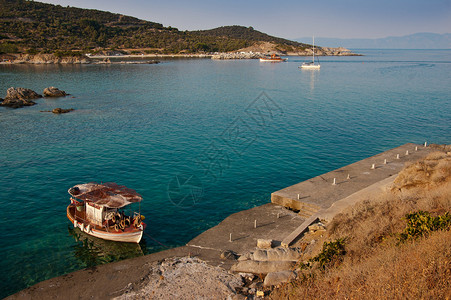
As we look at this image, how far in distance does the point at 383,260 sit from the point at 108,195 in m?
16.7

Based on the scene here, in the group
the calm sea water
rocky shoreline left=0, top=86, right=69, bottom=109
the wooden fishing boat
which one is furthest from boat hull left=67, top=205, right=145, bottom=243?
rocky shoreline left=0, top=86, right=69, bottom=109

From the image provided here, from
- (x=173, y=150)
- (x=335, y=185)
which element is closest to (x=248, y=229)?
(x=335, y=185)

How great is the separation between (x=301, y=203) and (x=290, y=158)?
1270 centimetres

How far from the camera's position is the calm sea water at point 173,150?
21188 millimetres

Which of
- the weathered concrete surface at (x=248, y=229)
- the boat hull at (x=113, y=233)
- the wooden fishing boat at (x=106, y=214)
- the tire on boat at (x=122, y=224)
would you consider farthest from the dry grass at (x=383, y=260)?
the tire on boat at (x=122, y=224)

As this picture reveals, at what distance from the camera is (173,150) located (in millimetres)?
36688

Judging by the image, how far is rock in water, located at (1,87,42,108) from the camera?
2447 inches

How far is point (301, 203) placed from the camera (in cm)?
2270

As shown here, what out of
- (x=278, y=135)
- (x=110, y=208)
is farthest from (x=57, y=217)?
(x=278, y=135)

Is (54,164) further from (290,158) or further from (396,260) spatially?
(396,260)

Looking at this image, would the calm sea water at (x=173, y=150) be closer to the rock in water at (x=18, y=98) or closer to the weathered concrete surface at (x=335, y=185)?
the weathered concrete surface at (x=335, y=185)

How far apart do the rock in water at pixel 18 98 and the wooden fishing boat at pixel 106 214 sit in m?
50.8

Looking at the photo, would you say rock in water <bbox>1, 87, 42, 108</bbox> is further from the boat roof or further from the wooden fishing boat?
the boat roof

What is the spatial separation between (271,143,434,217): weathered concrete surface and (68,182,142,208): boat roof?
10.2 meters
